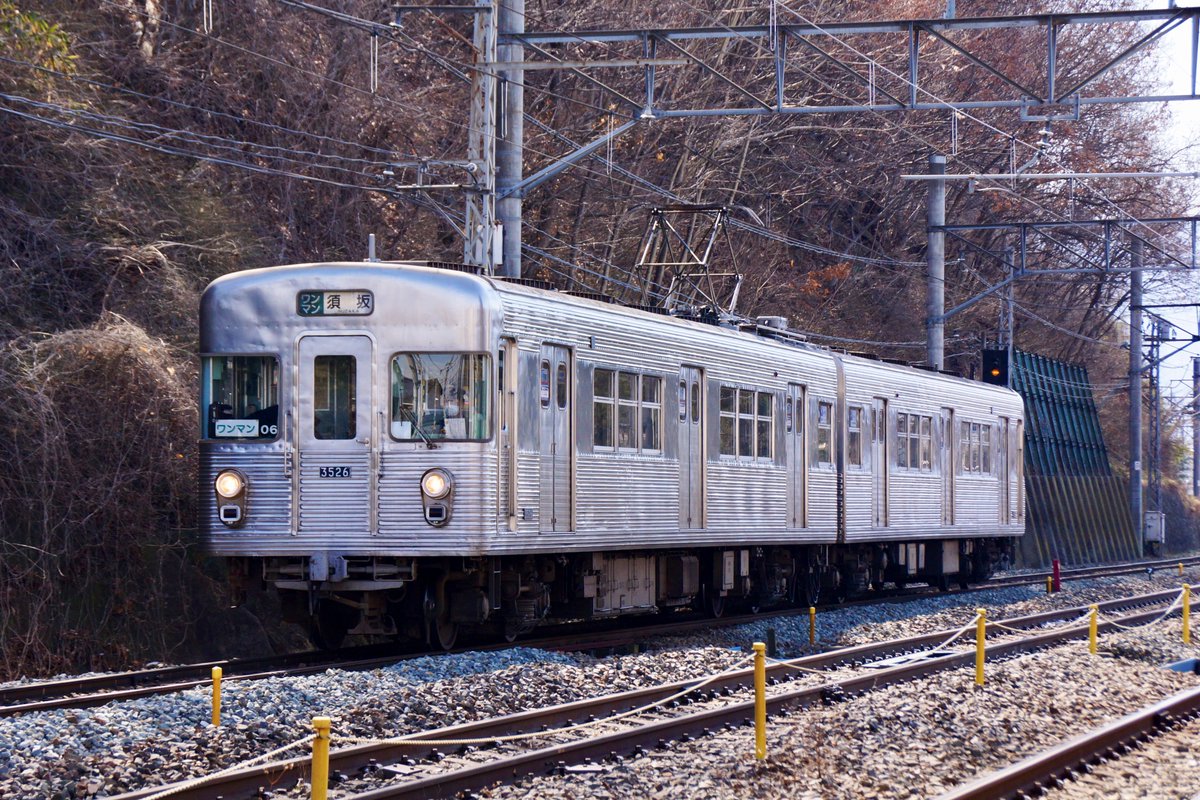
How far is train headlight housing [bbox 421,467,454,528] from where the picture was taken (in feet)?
46.2

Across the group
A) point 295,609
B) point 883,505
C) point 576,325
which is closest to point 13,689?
point 295,609

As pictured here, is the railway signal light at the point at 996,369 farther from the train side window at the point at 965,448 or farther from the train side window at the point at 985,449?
the train side window at the point at 965,448

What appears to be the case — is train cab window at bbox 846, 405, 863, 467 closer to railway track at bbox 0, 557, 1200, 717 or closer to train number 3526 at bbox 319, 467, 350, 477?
railway track at bbox 0, 557, 1200, 717

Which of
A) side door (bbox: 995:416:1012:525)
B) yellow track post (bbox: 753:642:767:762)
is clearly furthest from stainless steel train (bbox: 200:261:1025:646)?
side door (bbox: 995:416:1012:525)

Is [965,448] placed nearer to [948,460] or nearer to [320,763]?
[948,460]

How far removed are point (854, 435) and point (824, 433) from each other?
1039 mm

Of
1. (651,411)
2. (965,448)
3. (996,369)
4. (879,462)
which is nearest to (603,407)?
(651,411)

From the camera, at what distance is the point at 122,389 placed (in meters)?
16.5

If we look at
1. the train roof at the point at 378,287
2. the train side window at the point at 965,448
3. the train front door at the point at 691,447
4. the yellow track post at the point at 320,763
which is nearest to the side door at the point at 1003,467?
the train side window at the point at 965,448

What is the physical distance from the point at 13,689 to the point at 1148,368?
4255cm

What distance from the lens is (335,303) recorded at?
573 inches

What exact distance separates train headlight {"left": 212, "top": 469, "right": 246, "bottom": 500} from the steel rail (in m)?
7.11

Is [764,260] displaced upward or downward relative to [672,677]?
upward

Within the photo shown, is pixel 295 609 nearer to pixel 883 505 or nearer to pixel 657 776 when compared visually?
pixel 657 776
